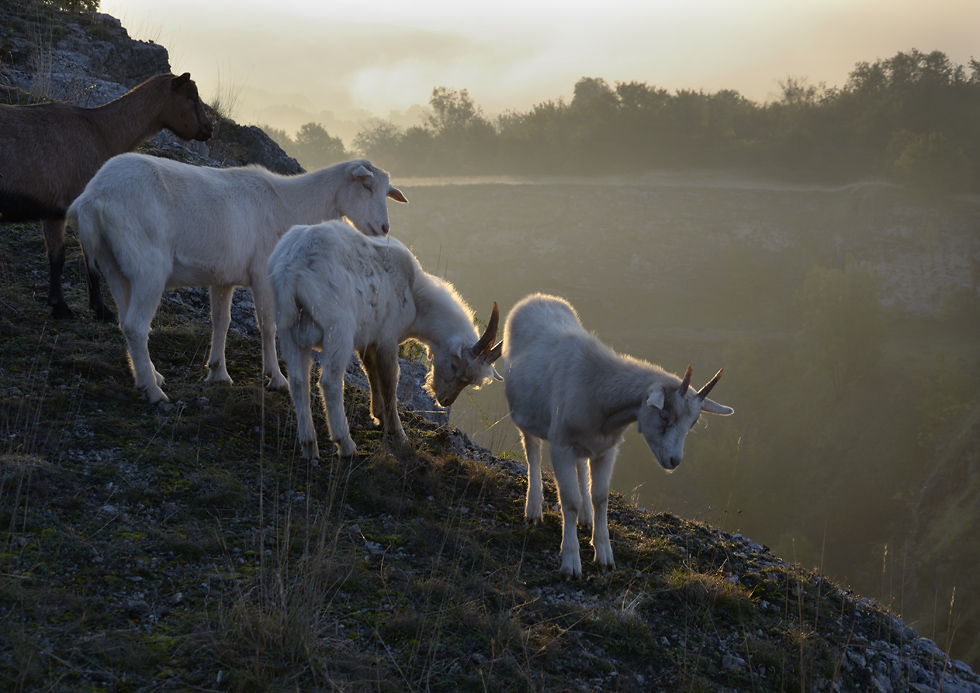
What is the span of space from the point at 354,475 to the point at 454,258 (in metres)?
58.9

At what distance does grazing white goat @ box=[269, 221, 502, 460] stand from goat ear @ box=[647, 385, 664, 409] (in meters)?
1.63

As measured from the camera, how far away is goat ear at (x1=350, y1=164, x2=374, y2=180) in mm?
6973

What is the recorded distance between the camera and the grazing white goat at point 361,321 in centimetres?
496

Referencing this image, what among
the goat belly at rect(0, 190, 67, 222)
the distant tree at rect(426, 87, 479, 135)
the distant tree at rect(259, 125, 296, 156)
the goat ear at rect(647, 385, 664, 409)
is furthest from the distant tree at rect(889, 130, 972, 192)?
the goat belly at rect(0, 190, 67, 222)

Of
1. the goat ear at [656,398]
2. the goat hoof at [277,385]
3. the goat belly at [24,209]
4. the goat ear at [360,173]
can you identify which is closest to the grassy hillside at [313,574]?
the goat hoof at [277,385]

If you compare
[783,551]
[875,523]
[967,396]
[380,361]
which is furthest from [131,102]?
[967,396]

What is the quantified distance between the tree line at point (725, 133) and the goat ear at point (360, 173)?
5461 cm

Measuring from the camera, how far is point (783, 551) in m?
37.0

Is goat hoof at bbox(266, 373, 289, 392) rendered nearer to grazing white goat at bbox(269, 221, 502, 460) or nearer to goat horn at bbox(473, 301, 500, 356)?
grazing white goat at bbox(269, 221, 502, 460)

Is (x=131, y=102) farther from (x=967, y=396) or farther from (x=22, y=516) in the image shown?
(x=967, y=396)

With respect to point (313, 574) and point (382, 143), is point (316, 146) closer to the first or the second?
point (382, 143)

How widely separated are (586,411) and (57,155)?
576 centimetres

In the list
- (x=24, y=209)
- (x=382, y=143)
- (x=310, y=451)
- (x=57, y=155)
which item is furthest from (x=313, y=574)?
(x=382, y=143)

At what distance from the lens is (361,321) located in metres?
5.49
